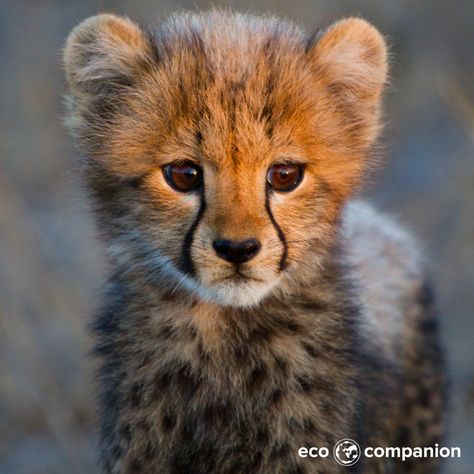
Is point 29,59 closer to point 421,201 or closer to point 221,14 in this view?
point 421,201

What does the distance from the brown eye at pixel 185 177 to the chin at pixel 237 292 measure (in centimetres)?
20

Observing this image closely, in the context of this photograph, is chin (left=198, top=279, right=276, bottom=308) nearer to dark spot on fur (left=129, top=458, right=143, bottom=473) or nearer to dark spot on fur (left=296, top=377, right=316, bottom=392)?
dark spot on fur (left=296, top=377, right=316, bottom=392)

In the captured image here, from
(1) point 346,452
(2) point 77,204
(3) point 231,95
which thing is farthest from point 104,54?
(2) point 77,204

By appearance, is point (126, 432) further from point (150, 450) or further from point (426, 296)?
point (426, 296)

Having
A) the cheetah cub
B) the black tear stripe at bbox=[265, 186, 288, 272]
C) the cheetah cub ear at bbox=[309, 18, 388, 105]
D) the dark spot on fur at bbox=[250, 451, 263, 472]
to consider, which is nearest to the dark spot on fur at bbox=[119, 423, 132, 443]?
A: the cheetah cub

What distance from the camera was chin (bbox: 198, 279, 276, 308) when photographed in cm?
229

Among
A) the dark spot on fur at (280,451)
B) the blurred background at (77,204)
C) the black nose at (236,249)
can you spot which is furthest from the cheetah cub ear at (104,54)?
the dark spot on fur at (280,451)

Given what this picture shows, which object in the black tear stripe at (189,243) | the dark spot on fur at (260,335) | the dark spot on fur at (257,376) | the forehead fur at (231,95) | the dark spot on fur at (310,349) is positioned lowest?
the dark spot on fur at (257,376)

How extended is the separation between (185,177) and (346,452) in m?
0.68

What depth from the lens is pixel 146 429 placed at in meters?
2.50

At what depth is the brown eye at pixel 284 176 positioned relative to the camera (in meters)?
2.32

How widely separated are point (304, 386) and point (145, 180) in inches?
22.0

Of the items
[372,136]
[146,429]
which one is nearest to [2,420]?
[146,429]

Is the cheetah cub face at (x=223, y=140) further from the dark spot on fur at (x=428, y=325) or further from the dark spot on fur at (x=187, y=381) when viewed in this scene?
the dark spot on fur at (x=428, y=325)
